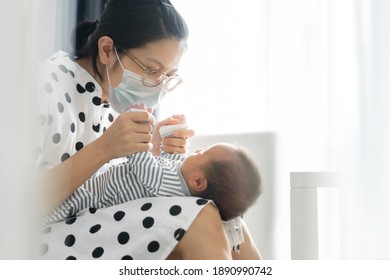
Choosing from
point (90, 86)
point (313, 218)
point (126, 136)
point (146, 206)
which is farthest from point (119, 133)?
point (313, 218)

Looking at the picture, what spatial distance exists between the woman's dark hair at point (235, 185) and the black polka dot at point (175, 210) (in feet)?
0.35

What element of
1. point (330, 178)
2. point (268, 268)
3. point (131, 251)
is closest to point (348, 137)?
point (330, 178)

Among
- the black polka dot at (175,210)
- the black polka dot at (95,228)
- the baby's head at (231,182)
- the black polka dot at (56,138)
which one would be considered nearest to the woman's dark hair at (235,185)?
the baby's head at (231,182)

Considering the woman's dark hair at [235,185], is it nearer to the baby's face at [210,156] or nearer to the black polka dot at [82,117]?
the baby's face at [210,156]

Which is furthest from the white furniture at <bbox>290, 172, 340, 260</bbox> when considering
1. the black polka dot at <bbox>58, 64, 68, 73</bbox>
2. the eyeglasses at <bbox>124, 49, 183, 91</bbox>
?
the black polka dot at <bbox>58, 64, 68, 73</bbox>

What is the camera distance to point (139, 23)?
3.52 feet

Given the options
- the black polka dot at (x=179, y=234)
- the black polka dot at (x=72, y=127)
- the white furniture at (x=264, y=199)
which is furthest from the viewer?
the black polka dot at (x=72, y=127)

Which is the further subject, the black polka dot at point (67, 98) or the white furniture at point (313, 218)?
the black polka dot at point (67, 98)

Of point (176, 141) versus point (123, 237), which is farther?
point (176, 141)

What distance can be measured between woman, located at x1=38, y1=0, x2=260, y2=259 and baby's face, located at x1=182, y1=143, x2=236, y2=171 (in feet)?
0.30

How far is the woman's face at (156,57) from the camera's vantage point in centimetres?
108

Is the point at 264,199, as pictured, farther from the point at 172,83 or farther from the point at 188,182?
the point at 172,83

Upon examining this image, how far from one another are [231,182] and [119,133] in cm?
22

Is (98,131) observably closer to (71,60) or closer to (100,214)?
(71,60)
